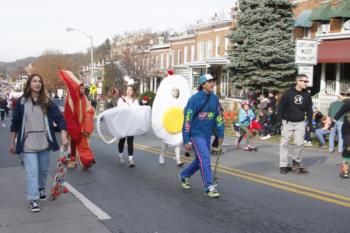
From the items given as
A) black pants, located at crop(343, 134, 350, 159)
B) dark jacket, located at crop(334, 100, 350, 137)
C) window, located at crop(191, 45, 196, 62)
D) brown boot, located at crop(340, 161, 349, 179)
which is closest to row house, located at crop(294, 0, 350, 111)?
dark jacket, located at crop(334, 100, 350, 137)

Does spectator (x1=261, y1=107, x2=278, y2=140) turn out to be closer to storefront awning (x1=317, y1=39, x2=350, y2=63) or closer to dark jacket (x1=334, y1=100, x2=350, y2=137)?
storefront awning (x1=317, y1=39, x2=350, y2=63)

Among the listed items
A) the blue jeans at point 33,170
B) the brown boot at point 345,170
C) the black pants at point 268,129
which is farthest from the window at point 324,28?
the blue jeans at point 33,170

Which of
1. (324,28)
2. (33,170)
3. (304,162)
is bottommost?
(304,162)

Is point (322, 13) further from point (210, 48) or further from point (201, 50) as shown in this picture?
point (201, 50)

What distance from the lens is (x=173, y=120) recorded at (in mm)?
10625

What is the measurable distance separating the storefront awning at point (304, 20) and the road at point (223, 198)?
1716cm

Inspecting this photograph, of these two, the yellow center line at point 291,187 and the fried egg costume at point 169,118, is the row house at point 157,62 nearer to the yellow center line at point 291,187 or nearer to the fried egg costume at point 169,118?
the fried egg costume at point 169,118

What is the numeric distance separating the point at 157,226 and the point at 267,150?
30.5 ft

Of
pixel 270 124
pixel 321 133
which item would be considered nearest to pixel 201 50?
pixel 270 124

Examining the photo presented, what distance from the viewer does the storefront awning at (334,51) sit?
23534mm

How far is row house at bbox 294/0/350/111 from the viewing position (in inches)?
942

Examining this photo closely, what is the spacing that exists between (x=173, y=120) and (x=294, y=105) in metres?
Result: 2.61

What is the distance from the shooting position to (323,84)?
26391 mm

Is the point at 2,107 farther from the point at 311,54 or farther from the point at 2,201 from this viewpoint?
the point at 2,201
